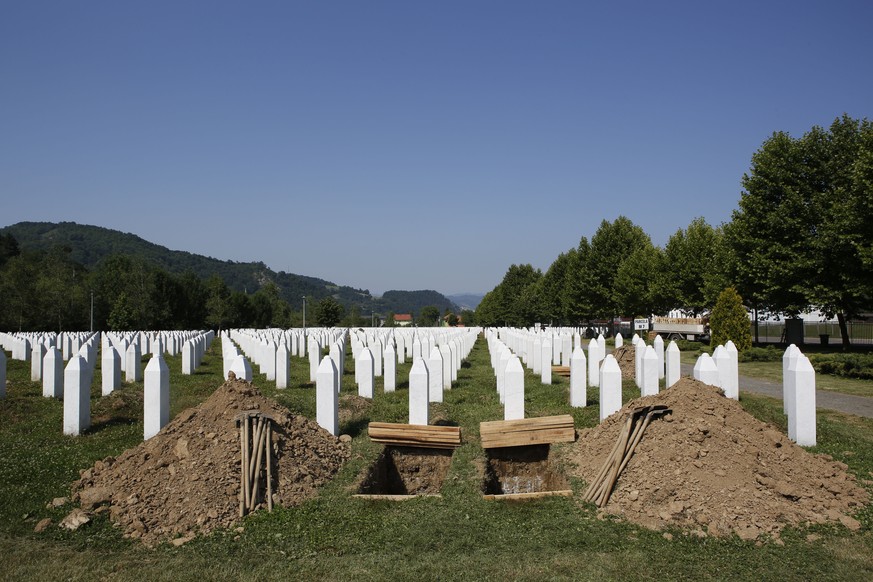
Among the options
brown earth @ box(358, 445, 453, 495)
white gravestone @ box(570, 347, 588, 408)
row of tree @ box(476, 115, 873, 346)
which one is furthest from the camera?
row of tree @ box(476, 115, 873, 346)

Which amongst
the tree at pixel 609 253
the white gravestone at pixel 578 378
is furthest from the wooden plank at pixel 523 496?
the tree at pixel 609 253

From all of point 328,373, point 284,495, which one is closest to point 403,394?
point 328,373

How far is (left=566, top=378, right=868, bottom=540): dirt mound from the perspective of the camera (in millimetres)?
5879

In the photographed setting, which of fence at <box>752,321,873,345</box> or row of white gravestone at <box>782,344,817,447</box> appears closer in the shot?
row of white gravestone at <box>782,344,817,447</box>

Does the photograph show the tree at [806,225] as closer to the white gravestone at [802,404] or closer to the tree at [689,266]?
the tree at [689,266]

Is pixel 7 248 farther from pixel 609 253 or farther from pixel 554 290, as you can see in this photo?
pixel 609 253

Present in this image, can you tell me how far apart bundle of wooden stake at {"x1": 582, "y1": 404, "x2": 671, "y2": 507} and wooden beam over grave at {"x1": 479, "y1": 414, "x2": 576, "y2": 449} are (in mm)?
1270

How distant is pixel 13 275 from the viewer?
187ft

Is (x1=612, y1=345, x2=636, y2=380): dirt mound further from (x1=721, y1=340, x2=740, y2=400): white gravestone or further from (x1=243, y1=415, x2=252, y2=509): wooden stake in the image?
(x1=243, y1=415, x2=252, y2=509): wooden stake

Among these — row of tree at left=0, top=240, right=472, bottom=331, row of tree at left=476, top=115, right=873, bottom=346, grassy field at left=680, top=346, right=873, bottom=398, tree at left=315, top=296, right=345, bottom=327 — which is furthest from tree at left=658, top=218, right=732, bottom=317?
tree at left=315, top=296, right=345, bottom=327

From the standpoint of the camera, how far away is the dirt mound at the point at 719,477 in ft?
19.3

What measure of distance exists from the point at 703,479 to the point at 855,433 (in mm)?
4916

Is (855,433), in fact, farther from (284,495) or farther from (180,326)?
(180,326)

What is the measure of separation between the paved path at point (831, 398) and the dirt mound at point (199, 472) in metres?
8.54
